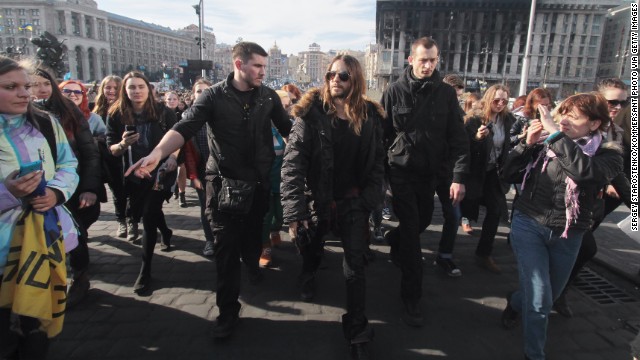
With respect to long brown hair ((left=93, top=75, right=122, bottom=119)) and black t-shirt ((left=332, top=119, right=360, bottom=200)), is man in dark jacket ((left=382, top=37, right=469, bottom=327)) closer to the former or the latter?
black t-shirt ((left=332, top=119, right=360, bottom=200))

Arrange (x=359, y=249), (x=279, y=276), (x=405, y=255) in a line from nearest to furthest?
1. (x=359, y=249)
2. (x=405, y=255)
3. (x=279, y=276)

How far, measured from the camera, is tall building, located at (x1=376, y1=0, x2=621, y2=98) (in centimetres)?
8225

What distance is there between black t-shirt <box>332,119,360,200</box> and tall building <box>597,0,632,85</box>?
106 m

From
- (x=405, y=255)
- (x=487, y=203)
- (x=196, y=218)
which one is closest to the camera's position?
(x=405, y=255)

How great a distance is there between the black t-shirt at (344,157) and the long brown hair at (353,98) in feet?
0.23

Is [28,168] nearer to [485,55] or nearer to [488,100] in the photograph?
[488,100]

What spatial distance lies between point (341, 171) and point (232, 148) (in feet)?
3.15

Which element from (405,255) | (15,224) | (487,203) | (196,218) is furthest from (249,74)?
(196,218)

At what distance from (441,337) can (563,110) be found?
84.1 inches

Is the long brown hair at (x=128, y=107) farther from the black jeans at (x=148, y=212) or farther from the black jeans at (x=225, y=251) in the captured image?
the black jeans at (x=225, y=251)

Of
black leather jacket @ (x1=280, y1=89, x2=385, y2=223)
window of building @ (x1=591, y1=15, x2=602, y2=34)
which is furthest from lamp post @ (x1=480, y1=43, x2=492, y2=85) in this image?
black leather jacket @ (x1=280, y1=89, x2=385, y2=223)

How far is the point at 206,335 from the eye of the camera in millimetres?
3207

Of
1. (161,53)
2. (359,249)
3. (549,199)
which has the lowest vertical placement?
(359,249)

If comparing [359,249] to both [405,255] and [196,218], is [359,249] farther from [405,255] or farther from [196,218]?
[196,218]
